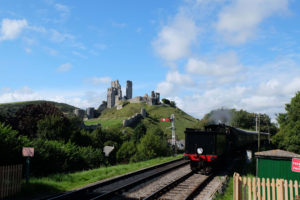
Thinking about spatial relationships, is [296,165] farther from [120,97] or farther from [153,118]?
[120,97]

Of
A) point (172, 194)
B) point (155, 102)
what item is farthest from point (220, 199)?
point (155, 102)

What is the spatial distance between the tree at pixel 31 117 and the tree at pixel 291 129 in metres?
→ 29.6

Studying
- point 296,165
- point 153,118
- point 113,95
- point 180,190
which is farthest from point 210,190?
point 113,95

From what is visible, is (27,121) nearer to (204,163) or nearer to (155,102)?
(204,163)

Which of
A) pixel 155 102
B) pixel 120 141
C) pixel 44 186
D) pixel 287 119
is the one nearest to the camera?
pixel 44 186

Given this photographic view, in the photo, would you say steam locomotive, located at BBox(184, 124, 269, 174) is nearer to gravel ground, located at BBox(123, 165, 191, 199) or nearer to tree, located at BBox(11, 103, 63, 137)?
gravel ground, located at BBox(123, 165, 191, 199)

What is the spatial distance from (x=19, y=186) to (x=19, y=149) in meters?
4.07

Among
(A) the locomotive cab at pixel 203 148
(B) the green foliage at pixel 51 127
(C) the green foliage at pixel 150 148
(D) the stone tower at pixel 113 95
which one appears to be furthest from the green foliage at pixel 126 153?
(D) the stone tower at pixel 113 95

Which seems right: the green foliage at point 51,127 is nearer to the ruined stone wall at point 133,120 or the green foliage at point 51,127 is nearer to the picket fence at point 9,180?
the picket fence at point 9,180

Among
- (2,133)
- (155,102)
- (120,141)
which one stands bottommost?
(120,141)

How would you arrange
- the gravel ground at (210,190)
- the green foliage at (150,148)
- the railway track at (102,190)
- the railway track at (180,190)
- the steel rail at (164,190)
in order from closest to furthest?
1. the steel rail at (164,190)
2. the railway track at (102,190)
3. the railway track at (180,190)
4. the gravel ground at (210,190)
5. the green foliage at (150,148)

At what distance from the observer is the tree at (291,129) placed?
2480cm

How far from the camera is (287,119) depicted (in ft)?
96.7

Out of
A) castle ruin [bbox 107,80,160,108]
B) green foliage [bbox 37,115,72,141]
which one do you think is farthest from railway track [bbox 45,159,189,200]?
castle ruin [bbox 107,80,160,108]
